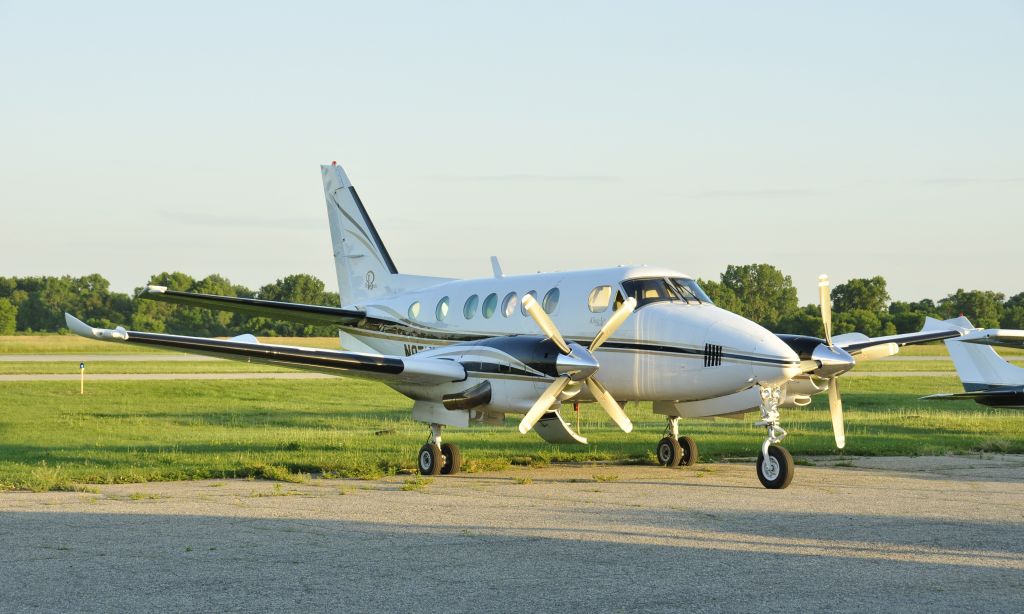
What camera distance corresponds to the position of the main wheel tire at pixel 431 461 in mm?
16812

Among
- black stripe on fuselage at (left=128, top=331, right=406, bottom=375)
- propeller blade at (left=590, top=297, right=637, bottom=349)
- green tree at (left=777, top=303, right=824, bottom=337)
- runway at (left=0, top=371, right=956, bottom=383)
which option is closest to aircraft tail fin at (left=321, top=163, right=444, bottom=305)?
black stripe on fuselage at (left=128, top=331, right=406, bottom=375)

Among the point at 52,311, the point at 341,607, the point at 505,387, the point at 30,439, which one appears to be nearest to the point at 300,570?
the point at 341,607

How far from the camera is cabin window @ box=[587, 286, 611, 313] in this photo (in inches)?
659

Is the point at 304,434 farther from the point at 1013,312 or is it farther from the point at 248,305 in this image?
the point at 1013,312

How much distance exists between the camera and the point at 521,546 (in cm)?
1021

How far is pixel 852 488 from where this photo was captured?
1469 centimetres

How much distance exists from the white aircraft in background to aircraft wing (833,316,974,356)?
0.08m

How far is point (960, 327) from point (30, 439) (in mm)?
19228

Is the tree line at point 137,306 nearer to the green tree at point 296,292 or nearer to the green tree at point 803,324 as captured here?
the green tree at point 296,292

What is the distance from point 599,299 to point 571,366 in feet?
6.22

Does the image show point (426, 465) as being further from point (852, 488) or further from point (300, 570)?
point (300, 570)

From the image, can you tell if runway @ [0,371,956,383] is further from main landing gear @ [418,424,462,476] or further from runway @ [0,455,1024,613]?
runway @ [0,455,1024,613]

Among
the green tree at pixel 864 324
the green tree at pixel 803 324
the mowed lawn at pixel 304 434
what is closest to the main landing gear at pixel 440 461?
the mowed lawn at pixel 304 434

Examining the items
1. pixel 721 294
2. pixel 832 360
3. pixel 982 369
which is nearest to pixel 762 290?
Result: pixel 721 294
